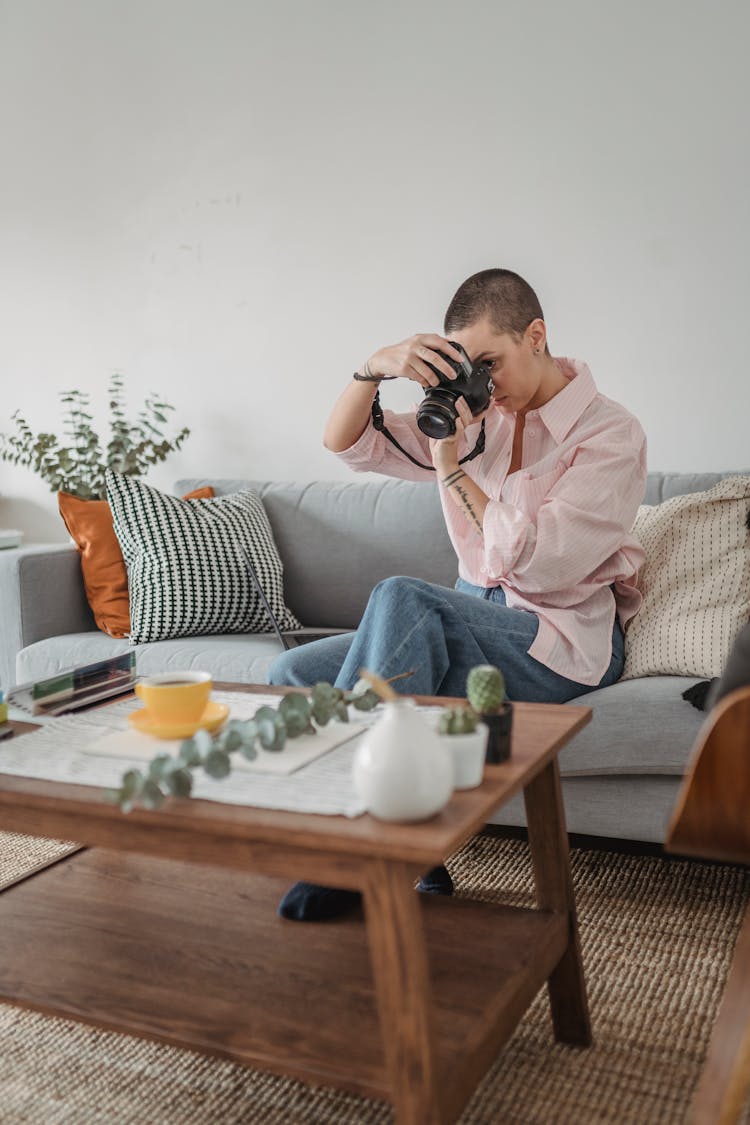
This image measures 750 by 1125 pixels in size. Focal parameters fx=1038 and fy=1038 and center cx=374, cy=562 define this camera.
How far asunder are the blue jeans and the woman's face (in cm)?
37

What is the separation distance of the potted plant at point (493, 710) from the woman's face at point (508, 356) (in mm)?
813

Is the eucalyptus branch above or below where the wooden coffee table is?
above

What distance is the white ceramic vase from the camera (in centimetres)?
90

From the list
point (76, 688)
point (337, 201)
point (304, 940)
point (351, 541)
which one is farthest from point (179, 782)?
point (337, 201)

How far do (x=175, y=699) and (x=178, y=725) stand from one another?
0.03 m

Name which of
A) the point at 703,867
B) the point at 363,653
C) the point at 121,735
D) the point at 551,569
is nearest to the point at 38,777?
the point at 121,735

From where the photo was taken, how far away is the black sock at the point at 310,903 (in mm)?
1304

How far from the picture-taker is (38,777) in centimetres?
112

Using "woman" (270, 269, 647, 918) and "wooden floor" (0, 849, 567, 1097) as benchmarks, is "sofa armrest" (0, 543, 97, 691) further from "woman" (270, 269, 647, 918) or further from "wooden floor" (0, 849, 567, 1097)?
"wooden floor" (0, 849, 567, 1097)

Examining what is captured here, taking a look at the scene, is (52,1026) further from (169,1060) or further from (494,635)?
(494,635)

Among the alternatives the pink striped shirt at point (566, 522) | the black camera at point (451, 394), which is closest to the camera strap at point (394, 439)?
the pink striped shirt at point (566, 522)

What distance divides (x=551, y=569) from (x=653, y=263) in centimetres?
112

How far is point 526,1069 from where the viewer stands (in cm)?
125

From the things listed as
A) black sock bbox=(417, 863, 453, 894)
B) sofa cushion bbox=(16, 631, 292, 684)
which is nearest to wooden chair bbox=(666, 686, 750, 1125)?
black sock bbox=(417, 863, 453, 894)
